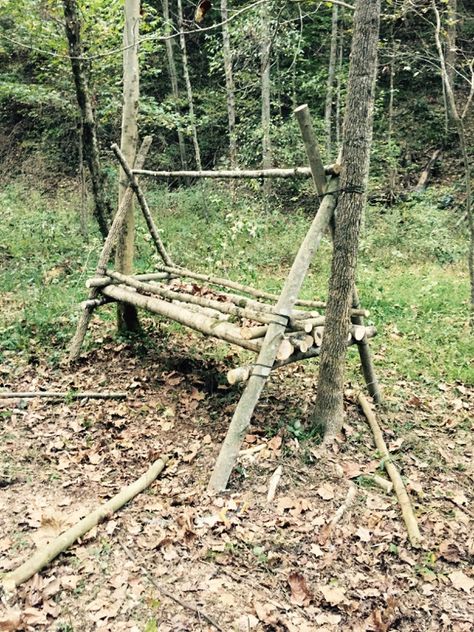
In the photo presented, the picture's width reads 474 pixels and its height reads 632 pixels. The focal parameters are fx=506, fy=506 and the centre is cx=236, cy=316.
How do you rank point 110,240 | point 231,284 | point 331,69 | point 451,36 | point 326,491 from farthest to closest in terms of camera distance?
point 331,69, point 451,36, point 110,240, point 231,284, point 326,491

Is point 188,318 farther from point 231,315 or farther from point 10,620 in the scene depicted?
point 10,620

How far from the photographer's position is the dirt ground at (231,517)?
288 cm

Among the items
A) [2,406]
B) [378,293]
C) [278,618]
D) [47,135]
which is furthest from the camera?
[47,135]

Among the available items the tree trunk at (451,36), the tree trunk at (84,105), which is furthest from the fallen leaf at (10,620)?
the tree trunk at (451,36)

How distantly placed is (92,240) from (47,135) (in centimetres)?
779

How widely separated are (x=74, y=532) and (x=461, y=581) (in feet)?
8.20

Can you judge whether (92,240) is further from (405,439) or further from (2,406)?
(405,439)

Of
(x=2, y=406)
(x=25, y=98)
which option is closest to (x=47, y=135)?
(x=25, y=98)

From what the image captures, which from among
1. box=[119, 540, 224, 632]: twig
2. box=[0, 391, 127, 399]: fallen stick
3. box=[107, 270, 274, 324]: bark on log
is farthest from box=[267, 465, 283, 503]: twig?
box=[0, 391, 127, 399]: fallen stick

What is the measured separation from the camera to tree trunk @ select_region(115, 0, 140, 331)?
6.21 m

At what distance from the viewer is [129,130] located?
253 inches

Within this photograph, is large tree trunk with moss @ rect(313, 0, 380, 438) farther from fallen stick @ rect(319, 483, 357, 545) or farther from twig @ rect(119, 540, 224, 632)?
twig @ rect(119, 540, 224, 632)

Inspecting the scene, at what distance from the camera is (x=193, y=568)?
3.13 m

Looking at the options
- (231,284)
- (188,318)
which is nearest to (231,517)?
(188,318)
